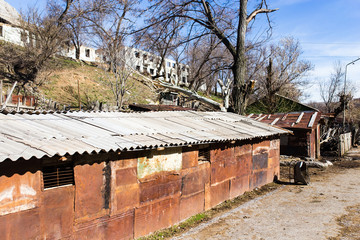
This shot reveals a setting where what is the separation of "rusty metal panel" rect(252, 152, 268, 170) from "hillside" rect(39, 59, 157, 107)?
15845 mm

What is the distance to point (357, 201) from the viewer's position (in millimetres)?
10539

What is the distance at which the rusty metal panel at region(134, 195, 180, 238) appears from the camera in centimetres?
668

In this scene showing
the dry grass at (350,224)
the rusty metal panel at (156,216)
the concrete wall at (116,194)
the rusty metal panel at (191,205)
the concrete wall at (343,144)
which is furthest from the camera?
the concrete wall at (343,144)

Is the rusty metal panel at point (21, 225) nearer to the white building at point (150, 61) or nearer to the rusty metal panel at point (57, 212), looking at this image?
Answer: the rusty metal panel at point (57, 212)

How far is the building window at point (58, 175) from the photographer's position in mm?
5160

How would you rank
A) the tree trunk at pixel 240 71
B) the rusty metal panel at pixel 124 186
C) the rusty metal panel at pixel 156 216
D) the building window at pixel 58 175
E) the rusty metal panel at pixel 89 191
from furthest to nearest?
the tree trunk at pixel 240 71 → the rusty metal panel at pixel 156 216 → the rusty metal panel at pixel 124 186 → the rusty metal panel at pixel 89 191 → the building window at pixel 58 175

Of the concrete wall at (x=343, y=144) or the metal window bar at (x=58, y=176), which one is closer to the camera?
the metal window bar at (x=58, y=176)

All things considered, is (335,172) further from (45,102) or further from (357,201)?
(45,102)

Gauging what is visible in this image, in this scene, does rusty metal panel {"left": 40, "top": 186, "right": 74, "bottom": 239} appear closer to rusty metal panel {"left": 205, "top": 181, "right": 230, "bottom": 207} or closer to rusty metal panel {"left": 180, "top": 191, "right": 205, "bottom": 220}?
rusty metal panel {"left": 180, "top": 191, "right": 205, "bottom": 220}

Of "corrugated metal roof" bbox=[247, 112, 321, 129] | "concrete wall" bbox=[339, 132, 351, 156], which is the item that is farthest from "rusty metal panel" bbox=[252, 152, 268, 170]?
"concrete wall" bbox=[339, 132, 351, 156]

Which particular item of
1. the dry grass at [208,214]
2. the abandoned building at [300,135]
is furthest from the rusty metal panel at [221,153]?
the abandoned building at [300,135]

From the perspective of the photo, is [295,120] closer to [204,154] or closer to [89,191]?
[204,154]

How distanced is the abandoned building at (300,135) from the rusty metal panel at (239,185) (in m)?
9.83

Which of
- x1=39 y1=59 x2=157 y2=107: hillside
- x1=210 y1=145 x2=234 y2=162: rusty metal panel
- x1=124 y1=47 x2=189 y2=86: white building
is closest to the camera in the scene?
x1=210 y1=145 x2=234 y2=162: rusty metal panel
